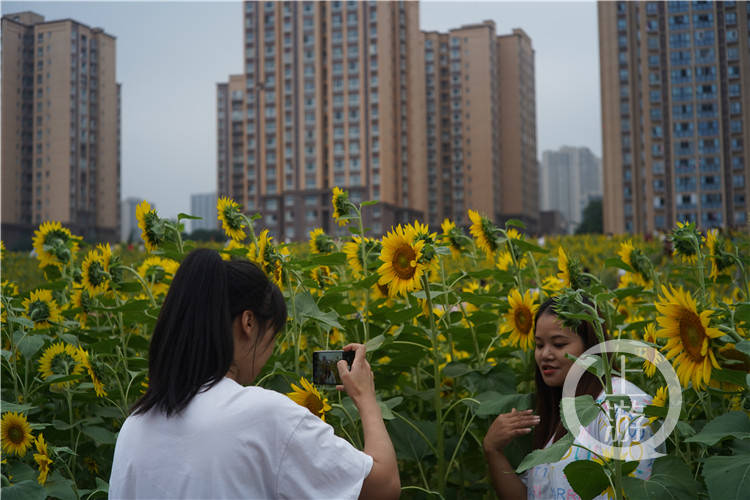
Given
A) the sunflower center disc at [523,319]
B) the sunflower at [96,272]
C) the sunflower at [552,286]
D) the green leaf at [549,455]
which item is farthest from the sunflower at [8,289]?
the green leaf at [549,455]

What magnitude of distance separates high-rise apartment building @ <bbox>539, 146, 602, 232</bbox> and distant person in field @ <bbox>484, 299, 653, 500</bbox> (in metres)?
105

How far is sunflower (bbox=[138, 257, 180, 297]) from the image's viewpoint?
7.44 ft

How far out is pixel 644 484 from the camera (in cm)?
128

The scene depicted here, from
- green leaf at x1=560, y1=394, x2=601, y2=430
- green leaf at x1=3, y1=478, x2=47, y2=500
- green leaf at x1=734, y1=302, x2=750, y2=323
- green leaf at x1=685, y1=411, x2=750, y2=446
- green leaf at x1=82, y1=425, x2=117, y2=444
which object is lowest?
green leaf at x1=3, y1=478, x2=47, y2=500

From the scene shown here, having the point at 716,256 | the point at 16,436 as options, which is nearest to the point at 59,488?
the point at 16,436

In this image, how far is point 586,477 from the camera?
4.00 ft

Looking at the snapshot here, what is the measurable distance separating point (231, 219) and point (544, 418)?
3.51 feet

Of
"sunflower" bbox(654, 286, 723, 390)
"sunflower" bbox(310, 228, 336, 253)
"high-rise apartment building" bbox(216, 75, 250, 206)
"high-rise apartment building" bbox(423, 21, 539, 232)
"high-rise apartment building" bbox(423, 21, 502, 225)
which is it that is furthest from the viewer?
"high-rise apartment building" bbox(216, 75, 250, 206)

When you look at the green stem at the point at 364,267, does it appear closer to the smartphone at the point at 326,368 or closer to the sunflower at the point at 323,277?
the sunflower at the point at 323,277

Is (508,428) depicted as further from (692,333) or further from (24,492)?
(24,492)

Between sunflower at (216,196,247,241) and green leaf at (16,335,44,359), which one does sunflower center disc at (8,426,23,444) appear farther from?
sunflower at (216,196,247,241)

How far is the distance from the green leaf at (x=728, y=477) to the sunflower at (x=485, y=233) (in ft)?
A: 3.48

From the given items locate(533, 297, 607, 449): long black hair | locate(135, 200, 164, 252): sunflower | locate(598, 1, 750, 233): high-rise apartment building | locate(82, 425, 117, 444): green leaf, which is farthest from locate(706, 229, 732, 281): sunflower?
locate(598, 1, 750, 233): high-rise apartment building

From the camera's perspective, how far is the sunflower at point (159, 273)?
2269mm
